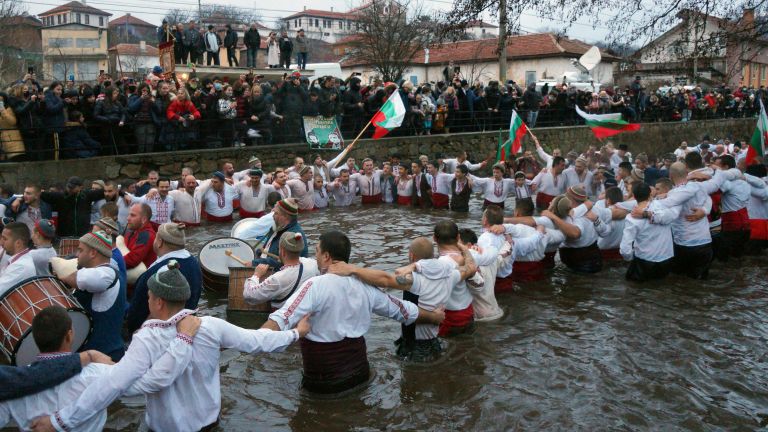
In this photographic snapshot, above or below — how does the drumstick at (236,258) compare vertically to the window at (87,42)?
below

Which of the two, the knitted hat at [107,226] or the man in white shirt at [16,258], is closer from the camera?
the man in white shirt at [16,258]

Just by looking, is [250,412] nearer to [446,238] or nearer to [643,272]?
[446,238]

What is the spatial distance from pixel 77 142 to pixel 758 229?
13.6 metres

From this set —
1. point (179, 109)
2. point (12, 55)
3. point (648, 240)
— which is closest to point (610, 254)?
point (648, 240)

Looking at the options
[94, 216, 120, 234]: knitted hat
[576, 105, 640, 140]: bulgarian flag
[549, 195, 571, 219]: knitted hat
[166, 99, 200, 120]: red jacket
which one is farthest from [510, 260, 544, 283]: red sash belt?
[166, 99, 200, 120]: red jacket

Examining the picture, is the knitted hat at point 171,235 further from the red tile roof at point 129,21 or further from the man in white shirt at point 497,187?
the red tile roof at point 129,21

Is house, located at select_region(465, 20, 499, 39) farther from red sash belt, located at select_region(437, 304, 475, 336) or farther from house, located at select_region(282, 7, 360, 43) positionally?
house, located at select_region(282, 7, 360, 43)

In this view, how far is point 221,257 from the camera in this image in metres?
8.59

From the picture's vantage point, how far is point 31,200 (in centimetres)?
1088

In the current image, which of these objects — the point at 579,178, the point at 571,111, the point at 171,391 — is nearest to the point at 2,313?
the point at 171,391

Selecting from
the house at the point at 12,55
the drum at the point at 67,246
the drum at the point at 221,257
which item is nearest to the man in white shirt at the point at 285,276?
the drum at the point at 221,257

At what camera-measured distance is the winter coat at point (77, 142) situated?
15387 mm

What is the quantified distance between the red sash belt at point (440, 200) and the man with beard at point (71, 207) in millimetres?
7913

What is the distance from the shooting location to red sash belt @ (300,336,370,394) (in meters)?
5.64
